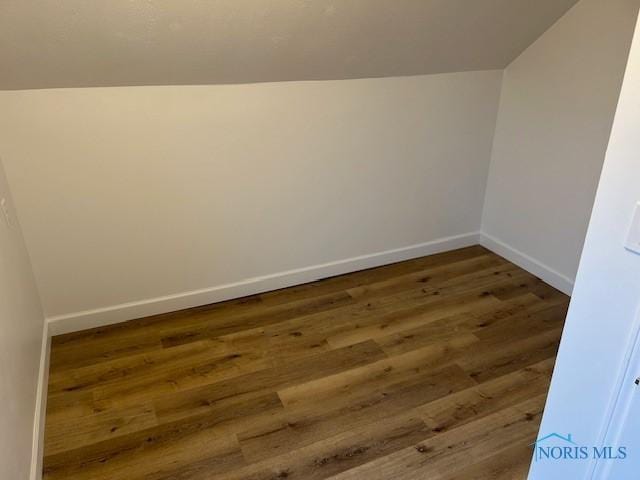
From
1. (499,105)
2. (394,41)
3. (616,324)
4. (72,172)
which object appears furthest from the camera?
(499,105)

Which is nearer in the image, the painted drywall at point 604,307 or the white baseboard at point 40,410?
the painted drywall at point 604,307

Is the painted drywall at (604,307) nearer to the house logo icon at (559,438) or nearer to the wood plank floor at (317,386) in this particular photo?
the house logo icon at (559,438)

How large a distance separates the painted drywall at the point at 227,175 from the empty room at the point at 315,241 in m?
0.01

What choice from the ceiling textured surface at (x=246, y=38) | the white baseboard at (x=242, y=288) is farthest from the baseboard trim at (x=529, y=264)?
the ceiling textured surface at (x=246, y=38)

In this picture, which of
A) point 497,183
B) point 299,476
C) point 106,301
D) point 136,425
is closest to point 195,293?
point 106,301

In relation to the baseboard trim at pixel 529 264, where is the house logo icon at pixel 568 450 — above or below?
above

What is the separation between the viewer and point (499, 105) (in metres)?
3.03

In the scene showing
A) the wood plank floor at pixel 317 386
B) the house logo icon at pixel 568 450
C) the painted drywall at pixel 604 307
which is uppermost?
the painted drywall at pixel 604 307

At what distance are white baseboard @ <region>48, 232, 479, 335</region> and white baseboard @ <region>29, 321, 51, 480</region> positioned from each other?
0.15 metres

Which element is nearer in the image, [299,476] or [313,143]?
[299,476]

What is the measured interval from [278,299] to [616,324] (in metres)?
1.86

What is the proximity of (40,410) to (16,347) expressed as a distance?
13.7 inches

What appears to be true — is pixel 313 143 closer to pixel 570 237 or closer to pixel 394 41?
pixel 394 41

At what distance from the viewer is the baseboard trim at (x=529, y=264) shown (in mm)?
2834
